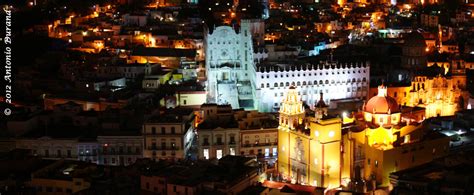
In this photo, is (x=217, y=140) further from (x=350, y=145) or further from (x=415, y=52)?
(x=415, y=52)

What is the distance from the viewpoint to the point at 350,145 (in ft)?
153

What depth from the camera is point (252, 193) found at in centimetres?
4031

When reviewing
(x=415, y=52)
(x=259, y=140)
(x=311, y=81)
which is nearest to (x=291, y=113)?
(x=259, y=140)

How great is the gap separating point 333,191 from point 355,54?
105 ft

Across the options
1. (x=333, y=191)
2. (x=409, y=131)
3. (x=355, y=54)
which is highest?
(x=355, y=54)

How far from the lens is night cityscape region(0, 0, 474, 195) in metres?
44.2

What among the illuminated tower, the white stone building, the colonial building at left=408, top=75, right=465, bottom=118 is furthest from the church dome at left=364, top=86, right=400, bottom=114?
the colonial building at left=408, top=75, right=465, bottom=118

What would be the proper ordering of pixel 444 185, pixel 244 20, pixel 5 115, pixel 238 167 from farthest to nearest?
pixel 244 20, pixel 5 115, pixel 238 167, pixel 444 185

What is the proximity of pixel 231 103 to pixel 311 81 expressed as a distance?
713 cm

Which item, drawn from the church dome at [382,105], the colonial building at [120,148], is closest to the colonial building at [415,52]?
the church dome at [382,105]

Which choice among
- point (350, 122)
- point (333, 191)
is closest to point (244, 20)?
point (350, 122)

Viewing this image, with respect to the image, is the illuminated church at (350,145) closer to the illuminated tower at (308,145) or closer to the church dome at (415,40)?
the illuminated tower at (308,145)

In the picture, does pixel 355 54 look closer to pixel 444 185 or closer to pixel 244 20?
pixel 244 20

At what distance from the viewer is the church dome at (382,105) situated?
4781 centimetres
